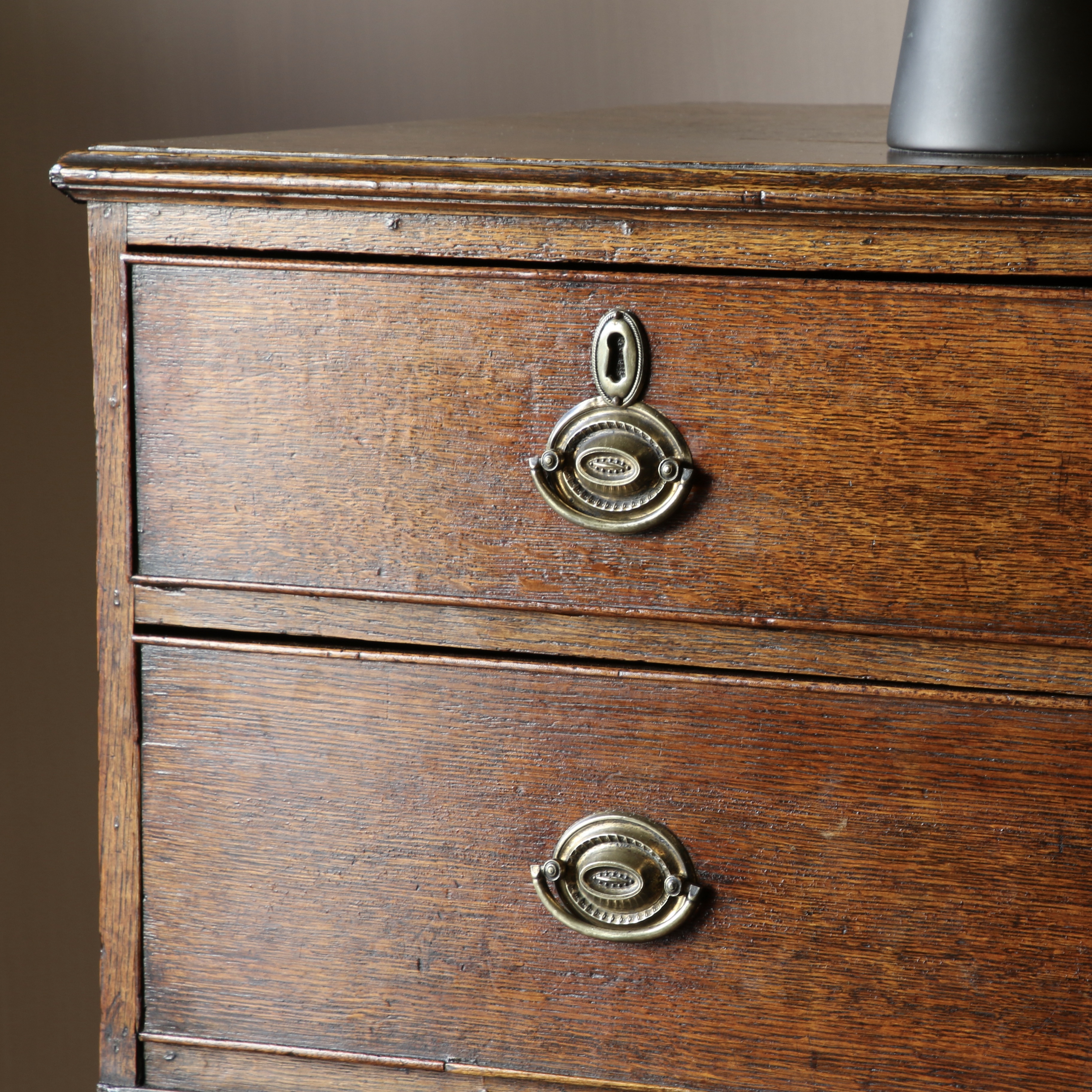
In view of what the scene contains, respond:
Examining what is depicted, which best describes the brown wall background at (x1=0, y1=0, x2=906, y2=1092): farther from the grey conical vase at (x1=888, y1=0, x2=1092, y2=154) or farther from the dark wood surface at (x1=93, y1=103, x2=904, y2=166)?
the grey conical vase at (x1=888, y1=0, x2=1092, y2=154)

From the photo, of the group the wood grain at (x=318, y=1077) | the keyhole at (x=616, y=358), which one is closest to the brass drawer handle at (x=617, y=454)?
the keyhole at (x=616, y=358)

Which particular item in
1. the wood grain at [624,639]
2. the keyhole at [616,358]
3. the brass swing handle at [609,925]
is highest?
the keyhole at [616,358]

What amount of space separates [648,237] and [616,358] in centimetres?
5

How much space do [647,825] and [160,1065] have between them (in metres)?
0.28

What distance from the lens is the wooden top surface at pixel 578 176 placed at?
1.73 feet

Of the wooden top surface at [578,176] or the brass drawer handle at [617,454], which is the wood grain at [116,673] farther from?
the brass drawer handle at [617,454]

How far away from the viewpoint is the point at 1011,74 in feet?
1.99

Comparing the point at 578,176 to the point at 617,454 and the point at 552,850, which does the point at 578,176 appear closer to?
the point at 617,454

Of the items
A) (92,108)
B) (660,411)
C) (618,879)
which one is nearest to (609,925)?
(618,879)

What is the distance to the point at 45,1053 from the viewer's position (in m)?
1.32

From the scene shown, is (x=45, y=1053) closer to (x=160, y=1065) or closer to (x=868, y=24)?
(x=160, y=1065)

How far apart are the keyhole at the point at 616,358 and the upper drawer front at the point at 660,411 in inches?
0.5

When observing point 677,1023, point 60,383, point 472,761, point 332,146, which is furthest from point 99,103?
point 677,1023

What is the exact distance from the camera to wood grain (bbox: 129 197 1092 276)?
538 mm
